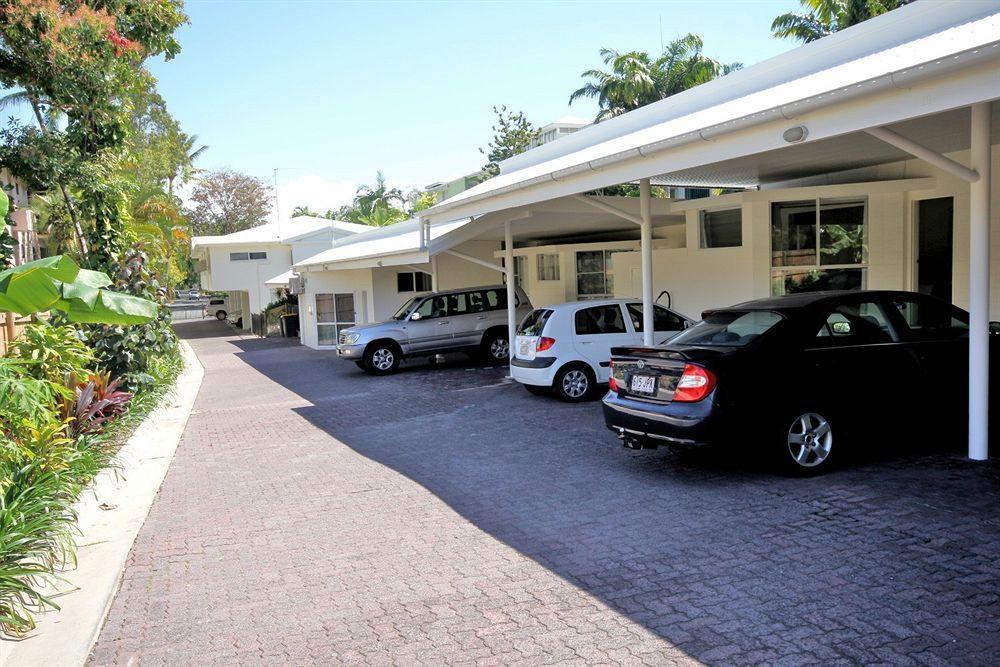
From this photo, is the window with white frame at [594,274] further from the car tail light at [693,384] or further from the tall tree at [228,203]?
the tall tree at [228,203]

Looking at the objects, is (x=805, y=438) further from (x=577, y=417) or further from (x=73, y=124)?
(x=73, y=124)

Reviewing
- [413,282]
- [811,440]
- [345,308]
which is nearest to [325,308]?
[345,308]

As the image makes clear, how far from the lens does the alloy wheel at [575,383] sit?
1216cm

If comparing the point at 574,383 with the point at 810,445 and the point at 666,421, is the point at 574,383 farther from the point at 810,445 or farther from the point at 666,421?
the point at 810,445

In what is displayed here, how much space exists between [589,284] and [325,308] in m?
10.6

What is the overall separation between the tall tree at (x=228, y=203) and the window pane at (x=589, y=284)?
A: 52967 millimetres

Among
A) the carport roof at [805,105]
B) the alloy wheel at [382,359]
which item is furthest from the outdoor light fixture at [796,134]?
the alloy wheel at [382,359]

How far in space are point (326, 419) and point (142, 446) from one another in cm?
268

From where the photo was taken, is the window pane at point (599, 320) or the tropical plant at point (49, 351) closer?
the tropical plant at point (49, 351)

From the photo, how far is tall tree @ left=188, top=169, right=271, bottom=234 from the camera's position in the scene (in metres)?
66.2

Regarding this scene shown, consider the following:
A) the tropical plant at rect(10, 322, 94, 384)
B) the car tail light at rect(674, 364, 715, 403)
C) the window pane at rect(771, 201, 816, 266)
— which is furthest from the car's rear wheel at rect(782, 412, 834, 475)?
the tropical plant at rect(10, 322, 94, 384)

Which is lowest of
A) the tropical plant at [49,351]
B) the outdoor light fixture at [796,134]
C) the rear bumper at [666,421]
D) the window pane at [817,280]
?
the rear bumper at [666,421]

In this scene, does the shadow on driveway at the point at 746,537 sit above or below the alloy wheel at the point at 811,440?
below

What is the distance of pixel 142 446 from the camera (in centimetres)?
1048
